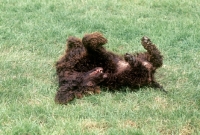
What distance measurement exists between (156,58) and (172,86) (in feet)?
1.24

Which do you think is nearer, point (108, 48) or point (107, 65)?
→ point (107, 65)

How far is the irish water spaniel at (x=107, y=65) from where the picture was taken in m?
4.54

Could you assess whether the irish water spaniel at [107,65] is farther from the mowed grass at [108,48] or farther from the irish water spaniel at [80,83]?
the mowed grass at [108,48]

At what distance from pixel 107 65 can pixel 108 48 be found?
1.30 m

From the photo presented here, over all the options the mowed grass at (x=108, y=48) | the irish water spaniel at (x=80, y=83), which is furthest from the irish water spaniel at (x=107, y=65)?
the mowed grass at (x=108, y=48)

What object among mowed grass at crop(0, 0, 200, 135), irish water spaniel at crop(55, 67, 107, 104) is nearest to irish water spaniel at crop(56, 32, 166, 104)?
irish water spaniel at crop(55, 67, 107, 104)

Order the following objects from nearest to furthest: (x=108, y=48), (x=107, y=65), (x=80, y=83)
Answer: (x=80, y=83), (x=107, y=65), (x=108, y=48)

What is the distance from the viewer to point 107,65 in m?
4.75

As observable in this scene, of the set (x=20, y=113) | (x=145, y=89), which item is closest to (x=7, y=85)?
(x=20, y=113)

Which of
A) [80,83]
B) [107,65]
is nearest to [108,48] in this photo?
[107,65]

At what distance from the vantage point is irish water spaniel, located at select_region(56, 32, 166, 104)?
4.54 meters

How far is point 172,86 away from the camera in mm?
4828

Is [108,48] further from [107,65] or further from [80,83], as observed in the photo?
[80,83]

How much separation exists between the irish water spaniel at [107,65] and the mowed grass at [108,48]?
139 millimetres
